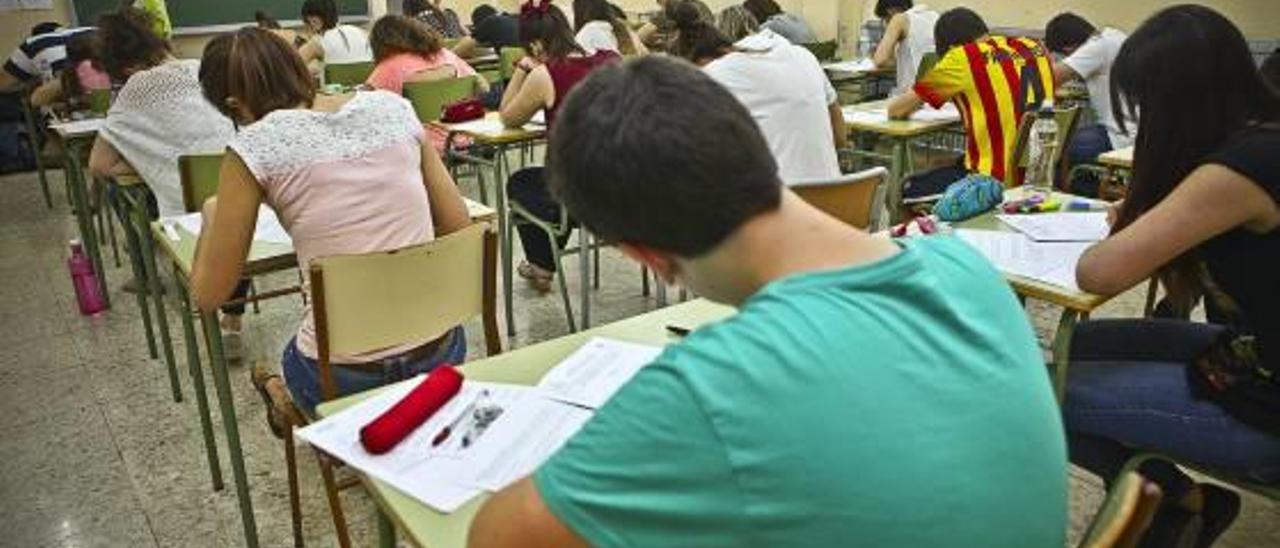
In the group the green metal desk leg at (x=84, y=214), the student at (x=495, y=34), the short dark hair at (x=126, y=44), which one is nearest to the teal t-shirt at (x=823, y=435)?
the short dark hair at (x=126, y=44)

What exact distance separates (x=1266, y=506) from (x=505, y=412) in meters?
2.09

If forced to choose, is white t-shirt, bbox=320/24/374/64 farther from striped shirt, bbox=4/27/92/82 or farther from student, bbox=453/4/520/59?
striped shirt, bbox=4/27/92/82

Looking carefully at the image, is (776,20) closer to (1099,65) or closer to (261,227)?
(1099,65)

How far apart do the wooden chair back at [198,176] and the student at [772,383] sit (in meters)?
2.26

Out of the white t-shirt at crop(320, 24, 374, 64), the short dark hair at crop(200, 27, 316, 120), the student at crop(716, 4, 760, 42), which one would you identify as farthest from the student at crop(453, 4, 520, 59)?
the short dark hair at crop(200, 27, 316, 120)

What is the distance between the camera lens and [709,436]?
72cm

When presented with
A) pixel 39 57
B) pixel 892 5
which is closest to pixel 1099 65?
pixel 892 5

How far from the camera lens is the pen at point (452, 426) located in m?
1.25

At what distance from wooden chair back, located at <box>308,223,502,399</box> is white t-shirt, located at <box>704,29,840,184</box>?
120 cm

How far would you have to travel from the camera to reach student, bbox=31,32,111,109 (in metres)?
5.07

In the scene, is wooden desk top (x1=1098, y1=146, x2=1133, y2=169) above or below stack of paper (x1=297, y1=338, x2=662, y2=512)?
below

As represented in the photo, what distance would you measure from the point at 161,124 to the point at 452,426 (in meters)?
2.54

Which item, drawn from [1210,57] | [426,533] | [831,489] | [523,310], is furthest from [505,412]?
[523,310]

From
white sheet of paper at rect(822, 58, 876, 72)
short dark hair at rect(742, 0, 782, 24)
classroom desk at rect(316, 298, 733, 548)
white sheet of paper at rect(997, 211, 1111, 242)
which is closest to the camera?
classroom desk at rect(316, 298, 733, 548)
